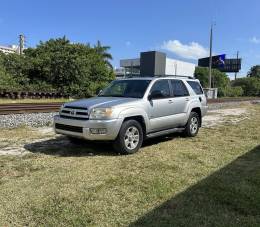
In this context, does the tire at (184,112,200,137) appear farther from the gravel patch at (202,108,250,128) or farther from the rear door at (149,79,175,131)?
the gravel patch at (202,108,250,128)

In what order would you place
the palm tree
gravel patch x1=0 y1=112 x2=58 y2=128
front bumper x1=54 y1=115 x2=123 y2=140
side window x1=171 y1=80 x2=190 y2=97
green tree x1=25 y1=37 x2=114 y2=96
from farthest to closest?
the palm tree, green tree x1=25 y1=37 x2=114 y2=96, gravel patch x1=0 y1=112 x2=58 y2=128, side window x1=171 y1=80 x2=190 y2=97, front bumper x1=54 y1=115 x2=123 y2=140

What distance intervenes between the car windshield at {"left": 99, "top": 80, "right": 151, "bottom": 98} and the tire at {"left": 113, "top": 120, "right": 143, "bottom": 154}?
0.88 metres

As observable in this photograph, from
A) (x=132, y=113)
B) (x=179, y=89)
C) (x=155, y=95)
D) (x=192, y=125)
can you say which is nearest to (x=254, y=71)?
(x=192, y=125)

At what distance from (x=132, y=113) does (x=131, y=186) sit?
2552mm

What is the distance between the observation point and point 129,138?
783 centimetres

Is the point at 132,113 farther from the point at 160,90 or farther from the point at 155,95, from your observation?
the point at 160,90

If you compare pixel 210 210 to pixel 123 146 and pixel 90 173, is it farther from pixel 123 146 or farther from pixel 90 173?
pixel 123 146

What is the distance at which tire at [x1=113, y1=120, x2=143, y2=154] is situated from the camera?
7594 mm

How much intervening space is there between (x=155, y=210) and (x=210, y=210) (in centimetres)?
73

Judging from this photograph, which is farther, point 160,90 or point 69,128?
point 160,90

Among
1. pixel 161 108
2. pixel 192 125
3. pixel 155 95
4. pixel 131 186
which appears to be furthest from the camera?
pixel 192 125

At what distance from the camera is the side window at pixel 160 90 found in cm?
864

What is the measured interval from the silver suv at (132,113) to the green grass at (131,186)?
0.44 metres

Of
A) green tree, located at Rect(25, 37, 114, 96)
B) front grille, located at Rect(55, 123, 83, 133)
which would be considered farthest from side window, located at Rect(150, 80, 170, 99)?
green tree, located at Rect(25, 37, 114, 96)
